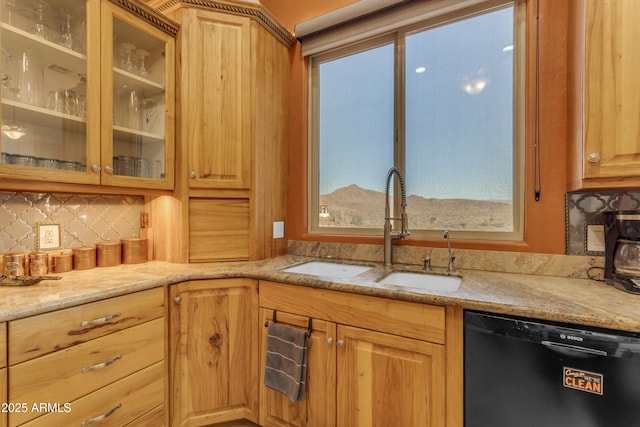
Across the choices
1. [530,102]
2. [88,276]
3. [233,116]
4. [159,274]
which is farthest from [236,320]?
[530,102]

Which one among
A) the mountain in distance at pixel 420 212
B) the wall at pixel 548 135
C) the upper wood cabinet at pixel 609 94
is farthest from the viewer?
the mountain in distance at pixel 420 212

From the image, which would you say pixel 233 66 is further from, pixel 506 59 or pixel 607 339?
pixel 607 339

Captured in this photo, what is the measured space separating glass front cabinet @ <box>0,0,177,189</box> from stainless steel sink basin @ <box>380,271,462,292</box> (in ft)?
4.79

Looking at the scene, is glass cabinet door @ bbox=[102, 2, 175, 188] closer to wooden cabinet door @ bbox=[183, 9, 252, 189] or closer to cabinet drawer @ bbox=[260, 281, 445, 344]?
wooden cabinet door @ bbox=[183, 9, 252, 189]

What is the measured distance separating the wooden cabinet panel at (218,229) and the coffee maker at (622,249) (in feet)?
6.08

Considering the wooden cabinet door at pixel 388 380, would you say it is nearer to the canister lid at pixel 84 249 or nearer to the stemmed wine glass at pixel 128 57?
the canister lid at pixel 84 249

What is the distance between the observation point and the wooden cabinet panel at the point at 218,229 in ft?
5.96

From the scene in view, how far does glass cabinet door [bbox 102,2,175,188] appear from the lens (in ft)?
4.99

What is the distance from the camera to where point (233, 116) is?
6.09 feet

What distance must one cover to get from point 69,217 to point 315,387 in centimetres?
165

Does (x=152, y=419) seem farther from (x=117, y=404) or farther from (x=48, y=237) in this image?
(x=48, y=237)

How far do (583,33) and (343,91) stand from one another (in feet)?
4.31

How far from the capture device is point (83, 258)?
1.63 metres

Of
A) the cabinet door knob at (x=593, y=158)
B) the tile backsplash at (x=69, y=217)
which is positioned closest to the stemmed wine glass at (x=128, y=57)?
the tile backsplash at (x=69, y=217)
